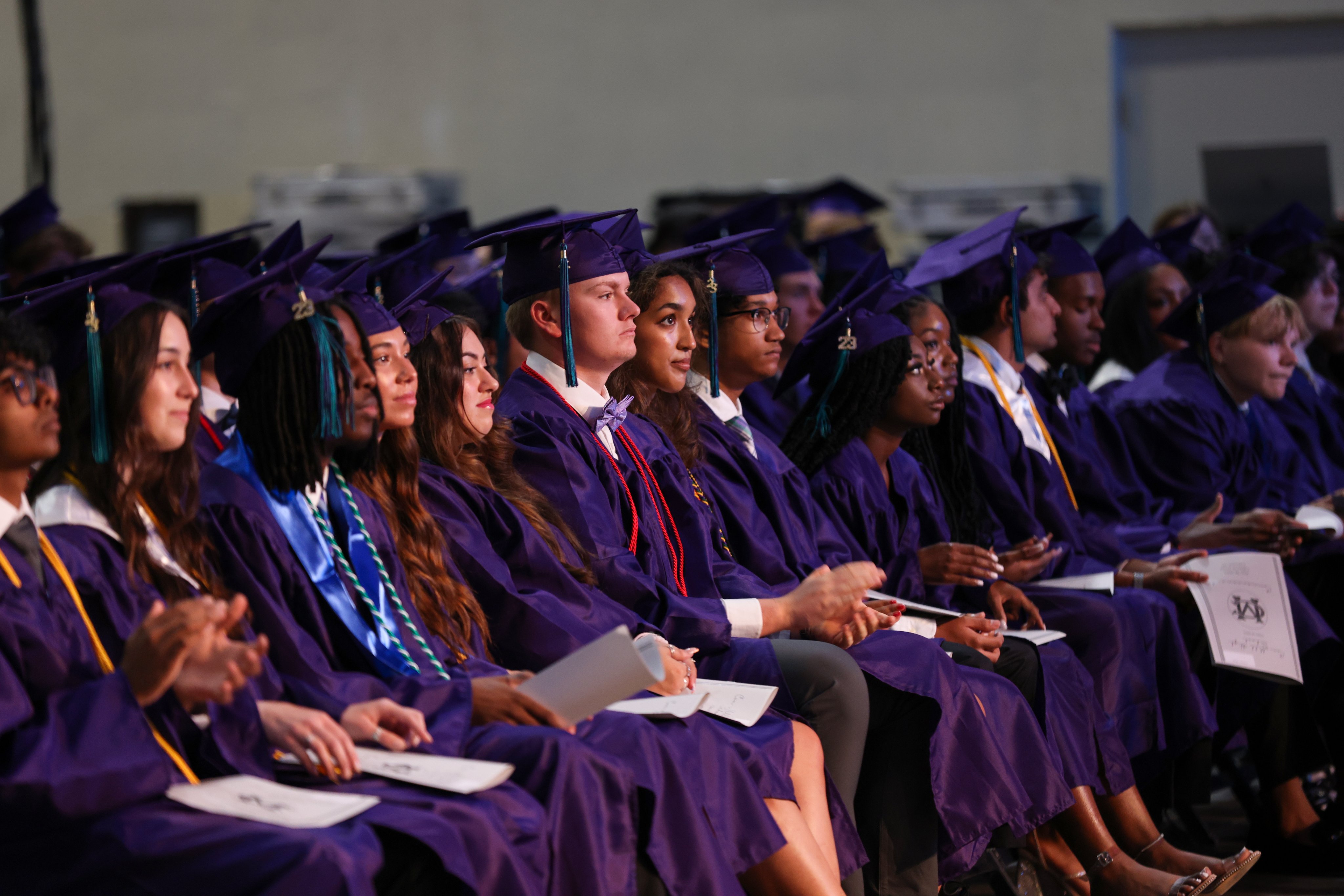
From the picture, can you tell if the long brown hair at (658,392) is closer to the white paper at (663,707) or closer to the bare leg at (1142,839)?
the white paper at (663,707)

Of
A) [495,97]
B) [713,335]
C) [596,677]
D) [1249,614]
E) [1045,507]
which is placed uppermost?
[495,97]

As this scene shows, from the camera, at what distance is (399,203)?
30.7 ft

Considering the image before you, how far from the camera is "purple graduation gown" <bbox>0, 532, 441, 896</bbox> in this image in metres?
2.07

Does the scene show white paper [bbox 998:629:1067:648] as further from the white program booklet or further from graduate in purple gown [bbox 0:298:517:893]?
graduate in purple gown [bbox 0:298:517:893]

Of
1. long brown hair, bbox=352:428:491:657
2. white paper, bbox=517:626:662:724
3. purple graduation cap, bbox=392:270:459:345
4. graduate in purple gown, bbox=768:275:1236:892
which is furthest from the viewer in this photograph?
graduate in purple gown, bbox=768:275:1236:892

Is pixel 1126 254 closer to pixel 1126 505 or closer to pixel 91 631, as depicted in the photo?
pixel 1126 505

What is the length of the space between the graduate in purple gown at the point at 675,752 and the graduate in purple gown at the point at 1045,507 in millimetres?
1477

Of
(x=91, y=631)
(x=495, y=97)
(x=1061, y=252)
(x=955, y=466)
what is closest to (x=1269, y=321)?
(x=1061, y=252)

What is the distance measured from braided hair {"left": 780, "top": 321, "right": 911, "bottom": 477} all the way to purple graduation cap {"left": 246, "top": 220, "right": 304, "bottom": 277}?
1.51m

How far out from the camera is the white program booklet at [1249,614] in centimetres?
445

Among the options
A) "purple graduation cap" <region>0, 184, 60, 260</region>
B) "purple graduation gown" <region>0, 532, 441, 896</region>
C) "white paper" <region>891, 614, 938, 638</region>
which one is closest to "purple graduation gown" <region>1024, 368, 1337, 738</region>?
"white paper" <region>891, 614, 938, 638</region>

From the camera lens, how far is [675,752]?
2.68 m

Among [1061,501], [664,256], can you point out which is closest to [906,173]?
[1061,501]

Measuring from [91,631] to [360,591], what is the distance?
1.71ft
